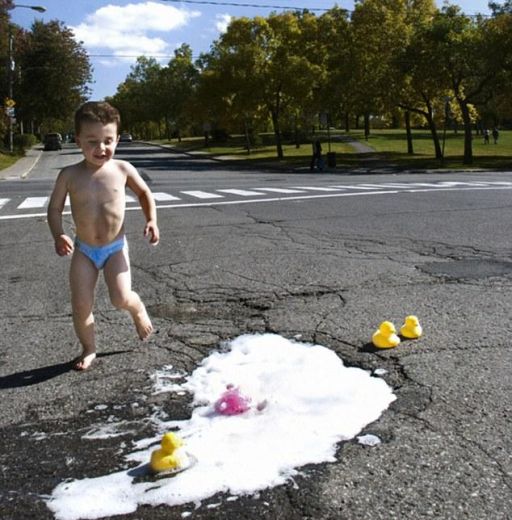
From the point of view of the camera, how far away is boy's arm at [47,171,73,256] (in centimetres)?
375

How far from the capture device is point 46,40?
58312 millimetres

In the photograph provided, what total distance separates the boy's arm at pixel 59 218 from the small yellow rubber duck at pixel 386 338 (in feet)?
6.21

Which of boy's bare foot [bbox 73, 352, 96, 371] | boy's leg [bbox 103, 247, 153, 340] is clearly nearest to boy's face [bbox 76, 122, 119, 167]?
boy's leg [bbox 103, 247, 153, 340]

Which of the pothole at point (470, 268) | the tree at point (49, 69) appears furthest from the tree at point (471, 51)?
the tree at point (49, 69)

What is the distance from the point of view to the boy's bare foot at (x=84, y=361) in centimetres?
373

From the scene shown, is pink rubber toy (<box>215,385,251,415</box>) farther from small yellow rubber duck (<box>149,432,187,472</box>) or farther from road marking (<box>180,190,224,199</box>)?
road marking (<box>180,190,224,199</box>)

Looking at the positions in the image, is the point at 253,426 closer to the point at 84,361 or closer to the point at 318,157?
the point at 84,361

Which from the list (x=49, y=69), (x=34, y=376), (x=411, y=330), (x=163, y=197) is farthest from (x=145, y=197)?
(x=49, y=69)

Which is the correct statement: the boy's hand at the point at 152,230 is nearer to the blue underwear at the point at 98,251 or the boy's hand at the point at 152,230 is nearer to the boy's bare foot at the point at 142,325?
the blue underwear at the point at 98,251

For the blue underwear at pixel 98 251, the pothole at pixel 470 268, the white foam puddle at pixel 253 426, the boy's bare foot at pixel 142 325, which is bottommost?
the white foam puddle at pixel 253 426

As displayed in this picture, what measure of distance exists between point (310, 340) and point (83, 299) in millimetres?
1430

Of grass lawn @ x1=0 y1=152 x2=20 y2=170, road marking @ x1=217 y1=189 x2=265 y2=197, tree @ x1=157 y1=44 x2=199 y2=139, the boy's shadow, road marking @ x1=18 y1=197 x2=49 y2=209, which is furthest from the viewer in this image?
tree @ x1=157 y1=44 x2=199 y2=139

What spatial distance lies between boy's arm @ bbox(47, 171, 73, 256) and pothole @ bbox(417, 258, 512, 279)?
362 cm

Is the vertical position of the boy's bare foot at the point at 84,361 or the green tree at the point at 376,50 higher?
the green tree at the point at 376,50
